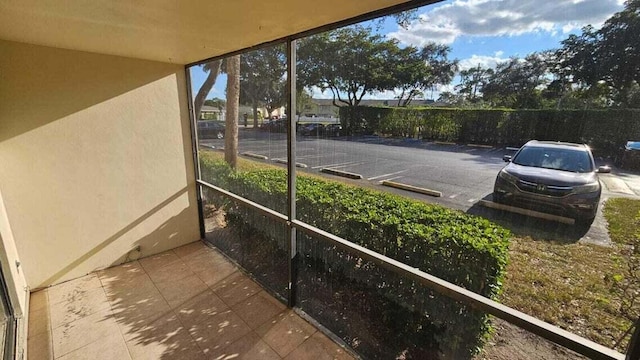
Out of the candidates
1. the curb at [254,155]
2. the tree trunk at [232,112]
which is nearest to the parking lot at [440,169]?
the curb at [254,155]

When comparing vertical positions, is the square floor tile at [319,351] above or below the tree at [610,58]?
below

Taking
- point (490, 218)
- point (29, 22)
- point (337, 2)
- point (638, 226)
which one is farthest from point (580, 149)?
point (29, 22)

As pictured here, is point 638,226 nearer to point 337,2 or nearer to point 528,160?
point 528,160

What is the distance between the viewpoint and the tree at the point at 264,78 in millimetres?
2295

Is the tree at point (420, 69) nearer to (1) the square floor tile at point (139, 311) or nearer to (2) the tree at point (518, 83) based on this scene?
(2) the tree at point (518, 83)

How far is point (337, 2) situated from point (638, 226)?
1.56 m

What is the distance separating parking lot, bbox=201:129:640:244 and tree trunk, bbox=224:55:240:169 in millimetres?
1191

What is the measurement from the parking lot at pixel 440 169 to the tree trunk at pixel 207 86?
4.91 feet

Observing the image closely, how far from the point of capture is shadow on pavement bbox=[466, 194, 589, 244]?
1.16m

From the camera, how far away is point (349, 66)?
1.87 m

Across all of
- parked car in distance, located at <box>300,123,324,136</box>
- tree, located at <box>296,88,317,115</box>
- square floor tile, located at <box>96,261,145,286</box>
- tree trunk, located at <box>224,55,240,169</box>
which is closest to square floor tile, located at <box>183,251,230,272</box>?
square floor tile, located at <box>96,261,145,286</box>

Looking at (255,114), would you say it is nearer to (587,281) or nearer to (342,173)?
(342,173)

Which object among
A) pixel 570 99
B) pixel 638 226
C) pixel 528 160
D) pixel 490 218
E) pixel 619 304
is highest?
pixel 570 99

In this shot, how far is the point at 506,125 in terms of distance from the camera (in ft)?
4.07
